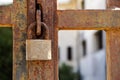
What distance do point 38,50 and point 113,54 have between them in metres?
0.26

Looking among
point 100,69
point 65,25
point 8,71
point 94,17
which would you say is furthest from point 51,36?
point 8,71

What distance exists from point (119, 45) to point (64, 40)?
1728 centimetres

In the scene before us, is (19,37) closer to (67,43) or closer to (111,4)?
(111,4)

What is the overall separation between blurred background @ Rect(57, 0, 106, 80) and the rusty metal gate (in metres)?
7.67

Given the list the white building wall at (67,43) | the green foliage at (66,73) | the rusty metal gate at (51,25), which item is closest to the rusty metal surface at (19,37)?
the rusty metal gate at (51,25)

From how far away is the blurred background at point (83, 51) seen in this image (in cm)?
1138

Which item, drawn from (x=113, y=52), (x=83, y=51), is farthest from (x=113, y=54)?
(x=83, y=51)

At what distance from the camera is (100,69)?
11367 millimetres

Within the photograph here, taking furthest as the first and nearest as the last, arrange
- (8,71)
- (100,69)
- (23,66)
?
(8,71)
(100,69)
(23,66)

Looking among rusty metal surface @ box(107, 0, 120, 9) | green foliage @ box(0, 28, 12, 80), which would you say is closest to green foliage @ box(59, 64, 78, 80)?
green foliage @ box(0, 28, 12, 80)

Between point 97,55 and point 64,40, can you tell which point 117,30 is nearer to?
point 97,55

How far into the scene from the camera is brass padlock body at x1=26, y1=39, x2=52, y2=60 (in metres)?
1.10

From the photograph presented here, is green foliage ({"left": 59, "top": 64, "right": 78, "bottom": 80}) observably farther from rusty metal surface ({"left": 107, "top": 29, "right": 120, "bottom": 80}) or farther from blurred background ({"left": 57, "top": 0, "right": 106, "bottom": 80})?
rusty metal surface ({"left": 107, "top": 29, "right": 120, "bottom": 80})

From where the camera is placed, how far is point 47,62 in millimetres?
1151
